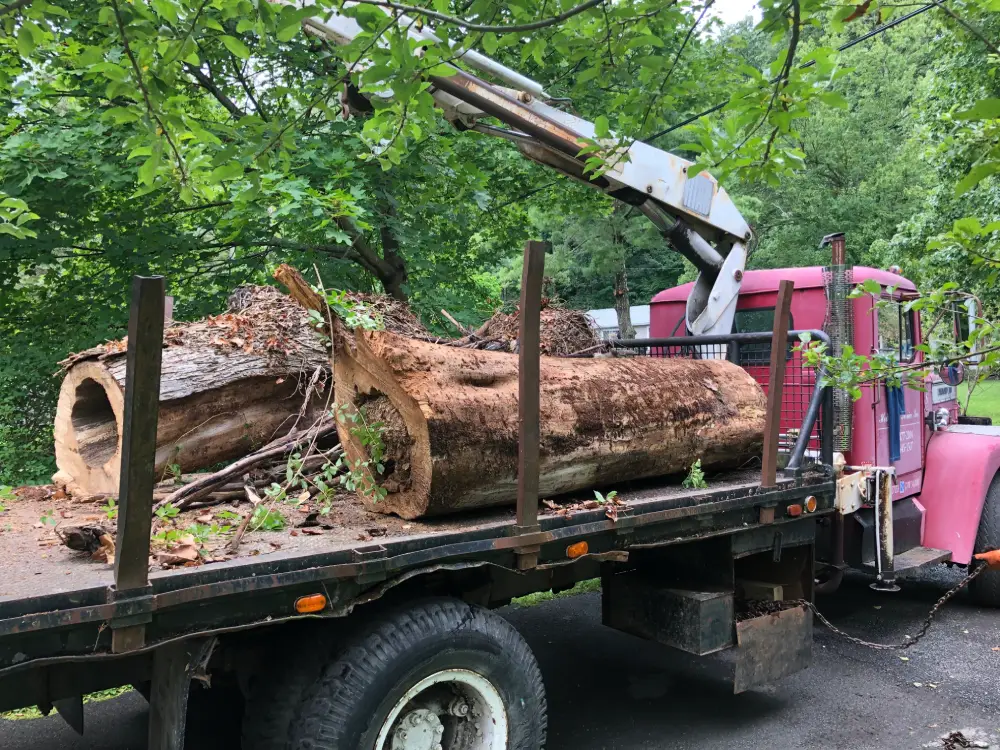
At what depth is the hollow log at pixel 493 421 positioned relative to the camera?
124 inches

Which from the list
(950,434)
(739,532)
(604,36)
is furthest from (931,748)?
(604,36)

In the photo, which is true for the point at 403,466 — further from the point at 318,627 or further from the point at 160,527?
the point at 160,527

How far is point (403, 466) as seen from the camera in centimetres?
330

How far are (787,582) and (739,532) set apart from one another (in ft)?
2.80

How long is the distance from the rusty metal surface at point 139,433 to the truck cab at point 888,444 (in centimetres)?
393

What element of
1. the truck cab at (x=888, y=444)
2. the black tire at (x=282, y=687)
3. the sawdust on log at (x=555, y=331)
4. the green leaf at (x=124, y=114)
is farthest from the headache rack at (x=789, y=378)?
the green leaf at (x=124, y=114)

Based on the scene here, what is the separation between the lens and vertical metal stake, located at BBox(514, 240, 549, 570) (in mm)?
2902

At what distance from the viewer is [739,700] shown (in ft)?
14.8

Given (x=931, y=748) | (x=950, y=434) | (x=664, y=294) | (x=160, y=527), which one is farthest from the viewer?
(x=664, y=294)

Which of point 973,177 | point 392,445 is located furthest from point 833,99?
point 392,445

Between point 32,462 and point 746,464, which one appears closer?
point 746,464

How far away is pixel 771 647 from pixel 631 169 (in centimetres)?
332

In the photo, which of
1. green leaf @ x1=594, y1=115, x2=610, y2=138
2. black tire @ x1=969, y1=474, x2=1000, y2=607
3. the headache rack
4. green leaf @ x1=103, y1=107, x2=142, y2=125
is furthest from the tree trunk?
green leaf @ x1=103, y1=107, x2=142, y2=125

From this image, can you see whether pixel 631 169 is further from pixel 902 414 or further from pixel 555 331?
pixel 902 414
